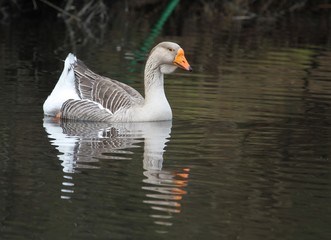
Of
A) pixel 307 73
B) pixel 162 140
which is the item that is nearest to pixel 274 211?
pixel 162 140

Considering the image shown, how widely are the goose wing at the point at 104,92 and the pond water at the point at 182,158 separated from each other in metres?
0.41

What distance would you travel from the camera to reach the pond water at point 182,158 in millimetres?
8648

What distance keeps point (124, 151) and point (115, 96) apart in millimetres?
2430

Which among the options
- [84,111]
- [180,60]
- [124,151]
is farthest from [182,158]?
[84,111]

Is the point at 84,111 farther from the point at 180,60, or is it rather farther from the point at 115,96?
the point at 180,60

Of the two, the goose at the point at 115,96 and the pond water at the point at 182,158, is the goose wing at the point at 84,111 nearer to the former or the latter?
the goose at the point at 115,96

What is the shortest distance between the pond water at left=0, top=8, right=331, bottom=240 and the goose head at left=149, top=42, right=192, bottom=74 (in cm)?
78

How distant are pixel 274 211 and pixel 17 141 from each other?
4.03 metres

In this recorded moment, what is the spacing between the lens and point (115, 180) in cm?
1005

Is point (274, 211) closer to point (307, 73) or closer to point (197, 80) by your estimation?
point (197, 80)

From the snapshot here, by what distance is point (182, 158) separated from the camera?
37.2ft

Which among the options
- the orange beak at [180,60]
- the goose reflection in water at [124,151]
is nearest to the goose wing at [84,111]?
the goose reflection in water at [124,151]

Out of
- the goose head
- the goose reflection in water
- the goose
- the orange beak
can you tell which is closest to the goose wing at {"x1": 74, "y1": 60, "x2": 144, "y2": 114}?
the goose

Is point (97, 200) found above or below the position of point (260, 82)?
below
